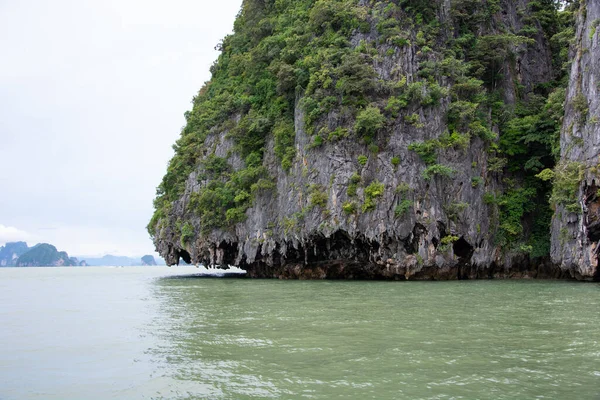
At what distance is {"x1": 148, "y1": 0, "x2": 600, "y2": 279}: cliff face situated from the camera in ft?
82.4

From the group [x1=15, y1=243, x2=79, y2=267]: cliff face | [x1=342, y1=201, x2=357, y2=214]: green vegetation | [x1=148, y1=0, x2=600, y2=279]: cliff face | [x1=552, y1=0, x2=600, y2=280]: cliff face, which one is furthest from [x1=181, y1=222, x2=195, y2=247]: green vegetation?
[x1=15, y1=243, x2=79, y2=267]: cliff face

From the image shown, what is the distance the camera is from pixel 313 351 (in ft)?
26.6

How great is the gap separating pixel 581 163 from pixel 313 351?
734 inches

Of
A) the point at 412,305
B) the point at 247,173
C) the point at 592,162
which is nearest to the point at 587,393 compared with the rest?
the point at 412,305

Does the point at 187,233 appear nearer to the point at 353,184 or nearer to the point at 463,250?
the point at 353,184

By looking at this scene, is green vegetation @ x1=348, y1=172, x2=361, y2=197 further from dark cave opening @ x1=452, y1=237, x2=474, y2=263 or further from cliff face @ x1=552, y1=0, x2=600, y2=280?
cliff face @ x1=552, y1=0, x2=600, y2=280

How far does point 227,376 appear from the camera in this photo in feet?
22.6

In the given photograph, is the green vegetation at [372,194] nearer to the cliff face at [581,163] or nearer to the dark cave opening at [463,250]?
the dark cave opening at [463,250]

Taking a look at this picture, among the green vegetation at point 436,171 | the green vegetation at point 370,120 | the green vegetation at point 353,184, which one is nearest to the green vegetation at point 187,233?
the green vegetation at point 353,184

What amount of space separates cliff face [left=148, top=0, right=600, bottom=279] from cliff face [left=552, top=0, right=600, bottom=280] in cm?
15

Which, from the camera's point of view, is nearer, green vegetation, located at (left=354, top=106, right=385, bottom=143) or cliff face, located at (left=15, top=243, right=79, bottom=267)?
green vegetation, located at (left=354, top=106, right=385, bottom=143)

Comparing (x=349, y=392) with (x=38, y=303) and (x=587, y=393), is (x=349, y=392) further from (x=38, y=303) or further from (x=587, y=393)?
(x=38, y=303)

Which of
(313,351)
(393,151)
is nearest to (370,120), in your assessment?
(393,151)

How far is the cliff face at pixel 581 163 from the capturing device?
67.7ft
